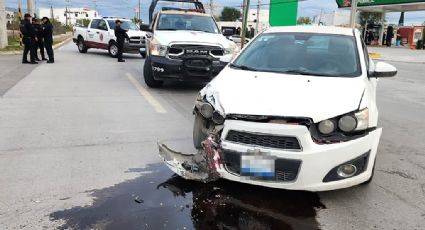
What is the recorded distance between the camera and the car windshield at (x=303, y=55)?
17.5ft

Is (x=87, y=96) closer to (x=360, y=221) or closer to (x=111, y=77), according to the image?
(x=111, y=77)

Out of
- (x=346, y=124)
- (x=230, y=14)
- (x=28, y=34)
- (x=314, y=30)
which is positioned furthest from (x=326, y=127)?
(x=230, y=14)

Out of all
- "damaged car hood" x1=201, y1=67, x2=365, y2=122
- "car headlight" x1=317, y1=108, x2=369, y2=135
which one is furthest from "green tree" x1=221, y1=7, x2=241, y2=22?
"car headlight" x1=317, y1=108, x2=369, y2=135

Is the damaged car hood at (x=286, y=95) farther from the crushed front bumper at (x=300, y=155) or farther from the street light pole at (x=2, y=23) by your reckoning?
the street light pole at (x=2, y=23)

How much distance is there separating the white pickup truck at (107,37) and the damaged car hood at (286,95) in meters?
16.9

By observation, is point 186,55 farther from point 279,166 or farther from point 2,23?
point 2,23

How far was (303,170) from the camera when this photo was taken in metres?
3.97

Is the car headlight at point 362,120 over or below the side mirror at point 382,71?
below

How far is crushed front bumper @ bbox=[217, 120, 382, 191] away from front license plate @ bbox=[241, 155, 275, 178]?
2.0 inches

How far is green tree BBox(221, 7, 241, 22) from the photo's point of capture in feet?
356

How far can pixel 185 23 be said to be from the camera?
11.9 m

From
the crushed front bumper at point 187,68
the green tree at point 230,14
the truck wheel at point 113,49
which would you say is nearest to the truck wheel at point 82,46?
the truck wheel at point 113,49

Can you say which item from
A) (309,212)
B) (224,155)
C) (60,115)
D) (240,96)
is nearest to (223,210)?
(224,155)

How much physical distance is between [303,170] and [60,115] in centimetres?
524
